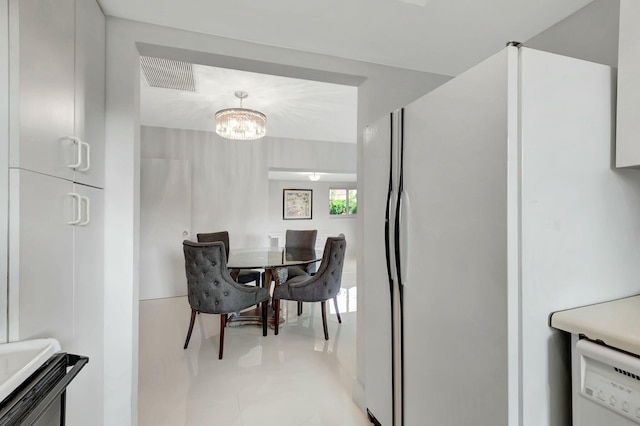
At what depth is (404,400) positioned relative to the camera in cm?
146

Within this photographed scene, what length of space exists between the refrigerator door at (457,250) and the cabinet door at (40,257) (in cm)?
134

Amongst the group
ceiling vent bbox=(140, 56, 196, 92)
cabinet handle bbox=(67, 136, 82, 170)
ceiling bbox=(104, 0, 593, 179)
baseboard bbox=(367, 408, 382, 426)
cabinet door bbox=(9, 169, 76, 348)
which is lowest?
baseboard bbox=(367, 408, 382, 426)

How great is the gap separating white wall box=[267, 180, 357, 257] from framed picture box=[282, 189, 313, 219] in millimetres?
96

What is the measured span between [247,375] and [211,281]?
30.8 inches

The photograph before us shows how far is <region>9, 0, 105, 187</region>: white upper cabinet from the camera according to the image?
809 millimetres

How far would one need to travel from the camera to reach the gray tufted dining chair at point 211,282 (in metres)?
2.49

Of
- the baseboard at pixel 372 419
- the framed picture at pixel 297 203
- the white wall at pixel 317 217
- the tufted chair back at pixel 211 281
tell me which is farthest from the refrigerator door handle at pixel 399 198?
the framed picture at pixel 297 203

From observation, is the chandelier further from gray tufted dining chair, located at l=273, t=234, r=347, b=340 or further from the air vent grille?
the air vent grille

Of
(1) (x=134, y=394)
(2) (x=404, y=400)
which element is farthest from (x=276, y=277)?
(2) (x=404, y=400)

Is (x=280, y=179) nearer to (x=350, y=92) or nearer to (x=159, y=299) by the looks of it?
(x=159, y=299)

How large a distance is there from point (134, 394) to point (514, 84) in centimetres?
220

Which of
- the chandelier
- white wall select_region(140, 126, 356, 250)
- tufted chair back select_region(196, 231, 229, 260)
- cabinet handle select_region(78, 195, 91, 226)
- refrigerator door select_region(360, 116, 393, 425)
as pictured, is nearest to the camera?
cabinet handle select_region(78, 195, 91, 226)

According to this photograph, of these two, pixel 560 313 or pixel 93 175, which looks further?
pixel 93 175

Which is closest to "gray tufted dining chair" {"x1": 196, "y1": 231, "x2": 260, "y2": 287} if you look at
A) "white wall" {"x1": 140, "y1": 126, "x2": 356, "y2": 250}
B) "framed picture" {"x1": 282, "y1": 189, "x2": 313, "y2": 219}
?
"white wall" {"x1": 140, "y1": 126, "x2": 356, "y2": 250}
